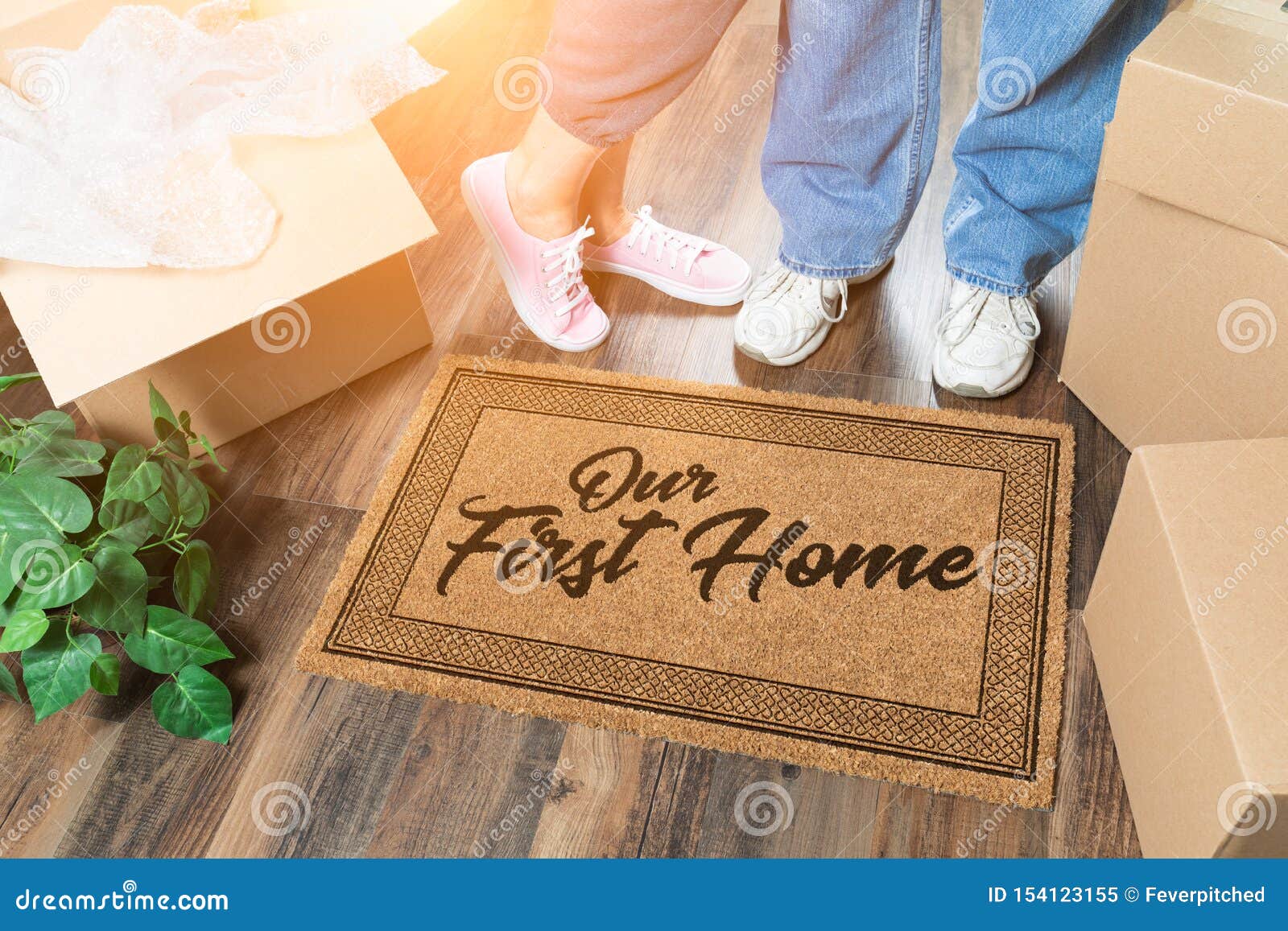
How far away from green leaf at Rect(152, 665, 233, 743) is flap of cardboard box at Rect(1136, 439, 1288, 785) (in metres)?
0.90

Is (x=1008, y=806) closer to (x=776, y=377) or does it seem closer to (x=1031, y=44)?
(x=776, y=377)

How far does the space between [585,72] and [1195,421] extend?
2.49 ft

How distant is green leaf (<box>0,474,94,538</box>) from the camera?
0.94 m

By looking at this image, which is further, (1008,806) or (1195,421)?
(1195,421)

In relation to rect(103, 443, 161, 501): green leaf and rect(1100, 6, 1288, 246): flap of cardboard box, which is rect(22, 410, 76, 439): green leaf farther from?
rect(1100, 6, 1288, 246): flap of cardboard box

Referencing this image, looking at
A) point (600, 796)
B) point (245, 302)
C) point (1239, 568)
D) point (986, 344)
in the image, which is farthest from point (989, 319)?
point (245, 302)

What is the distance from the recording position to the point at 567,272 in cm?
132

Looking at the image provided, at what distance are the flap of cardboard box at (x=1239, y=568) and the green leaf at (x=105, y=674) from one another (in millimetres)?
991

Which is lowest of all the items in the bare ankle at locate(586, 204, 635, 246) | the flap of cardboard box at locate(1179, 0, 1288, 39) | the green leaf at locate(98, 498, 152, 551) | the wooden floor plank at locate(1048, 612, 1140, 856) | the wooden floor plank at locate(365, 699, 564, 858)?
the wooden floor plank at locate(1048, 612, 1140, 856)

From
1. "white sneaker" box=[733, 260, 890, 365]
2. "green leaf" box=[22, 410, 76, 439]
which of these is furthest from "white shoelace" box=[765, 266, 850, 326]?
"green leaf" box=[22, 410, 76, 439]

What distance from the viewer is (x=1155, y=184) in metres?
0.93

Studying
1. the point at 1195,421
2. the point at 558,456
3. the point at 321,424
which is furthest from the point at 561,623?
the point at 1195,421

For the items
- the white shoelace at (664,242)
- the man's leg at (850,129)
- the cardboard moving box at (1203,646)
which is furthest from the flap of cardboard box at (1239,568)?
the white shoelace at (664,242)

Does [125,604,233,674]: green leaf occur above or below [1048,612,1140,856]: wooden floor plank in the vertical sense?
above
